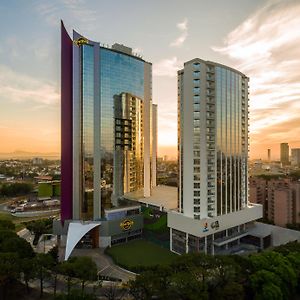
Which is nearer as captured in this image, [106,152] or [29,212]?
[106,152]

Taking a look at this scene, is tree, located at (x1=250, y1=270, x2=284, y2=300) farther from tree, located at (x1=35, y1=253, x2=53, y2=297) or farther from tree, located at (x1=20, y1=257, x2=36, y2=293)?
tree, located at (x1=20, y1=257, x2=36, y2=293)

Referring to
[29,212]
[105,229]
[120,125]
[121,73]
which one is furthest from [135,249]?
[29,212]

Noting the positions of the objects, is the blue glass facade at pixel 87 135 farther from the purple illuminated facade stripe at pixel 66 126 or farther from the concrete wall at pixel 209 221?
the concrete wall at pixel 209 221

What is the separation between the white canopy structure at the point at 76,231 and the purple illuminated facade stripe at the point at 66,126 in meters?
3.17

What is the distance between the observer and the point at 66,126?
Answer: 38.3 metres

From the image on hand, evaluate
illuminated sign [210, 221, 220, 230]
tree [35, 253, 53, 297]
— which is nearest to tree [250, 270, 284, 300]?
illuminated sign [210, 221, 220, 230]

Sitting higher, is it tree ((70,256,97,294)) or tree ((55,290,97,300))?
tree ((70,256,97,294))

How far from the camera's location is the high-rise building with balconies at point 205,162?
32.2m

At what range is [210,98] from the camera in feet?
109

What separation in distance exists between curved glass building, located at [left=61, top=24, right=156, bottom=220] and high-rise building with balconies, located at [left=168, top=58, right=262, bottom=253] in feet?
34.1

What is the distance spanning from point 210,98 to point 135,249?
20148 mm

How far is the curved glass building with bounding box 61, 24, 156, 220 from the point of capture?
37719 millimetres

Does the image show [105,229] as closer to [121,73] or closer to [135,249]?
[135,249]

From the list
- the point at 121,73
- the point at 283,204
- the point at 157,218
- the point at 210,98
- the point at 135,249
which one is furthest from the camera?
the point at 283,204
